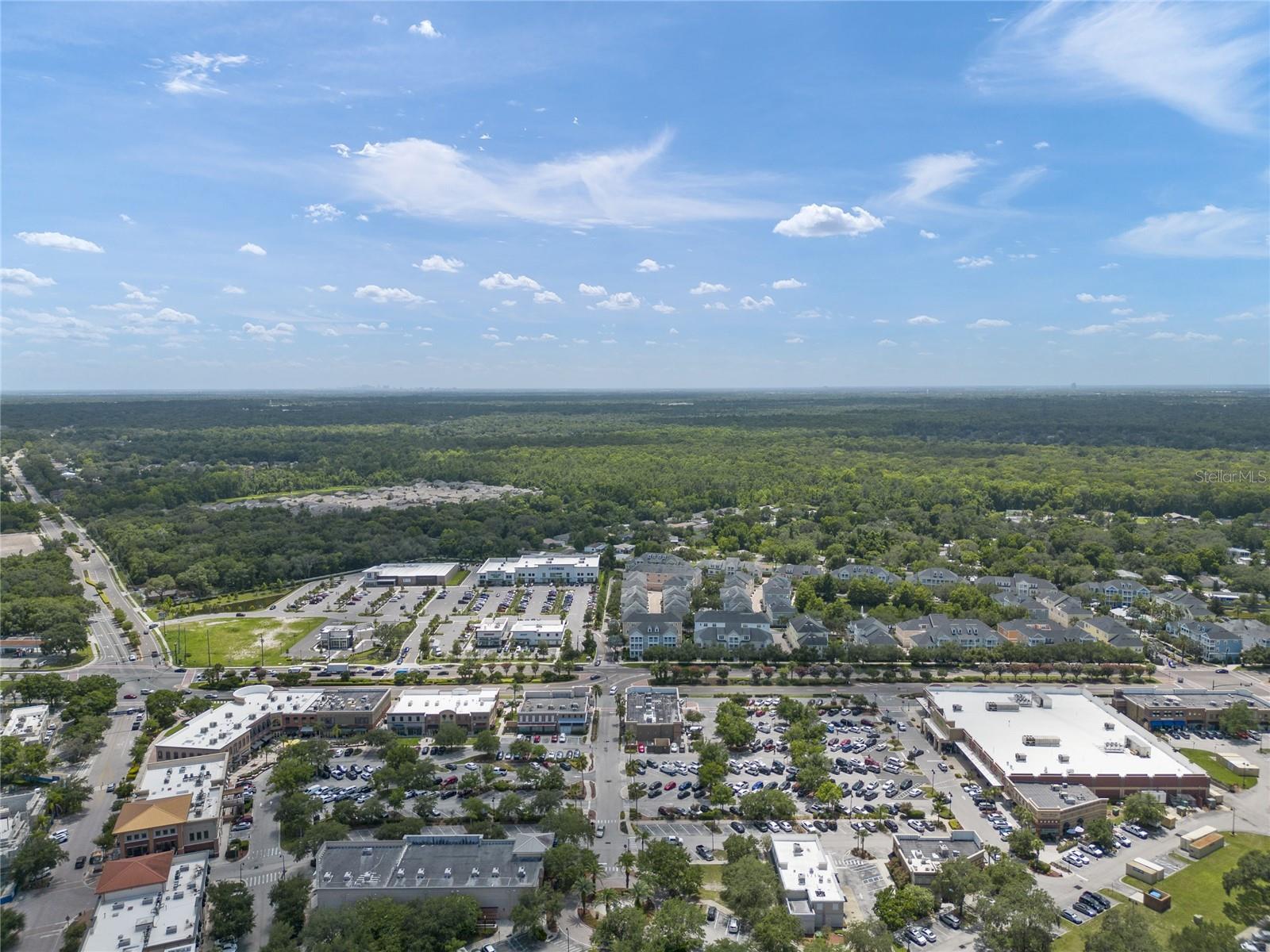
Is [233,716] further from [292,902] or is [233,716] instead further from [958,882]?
[958,882]

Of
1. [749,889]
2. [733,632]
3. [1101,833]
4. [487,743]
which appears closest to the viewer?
[749,889]

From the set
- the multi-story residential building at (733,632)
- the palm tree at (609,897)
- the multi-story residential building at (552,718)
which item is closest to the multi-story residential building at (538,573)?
the multi-story residential building at (733,632)

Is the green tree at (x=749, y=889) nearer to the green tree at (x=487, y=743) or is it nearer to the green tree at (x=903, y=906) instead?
the green tree at (x=903, y=906)

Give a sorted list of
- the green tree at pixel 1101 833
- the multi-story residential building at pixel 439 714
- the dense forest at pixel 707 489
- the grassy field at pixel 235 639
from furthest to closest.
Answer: the dense forest at pixel 707 489 → the grassy field at pixel 235 639 → the multi-story residential building at pixel 439 714 → the green tree at pixel 1101 833

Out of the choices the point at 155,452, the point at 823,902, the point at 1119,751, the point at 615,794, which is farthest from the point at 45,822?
the point at 155,452

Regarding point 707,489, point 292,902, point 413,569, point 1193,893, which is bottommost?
point 1193,893

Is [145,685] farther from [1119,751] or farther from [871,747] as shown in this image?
[1119,751]

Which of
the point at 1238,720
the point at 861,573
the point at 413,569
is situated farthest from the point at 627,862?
the point at 413,569
